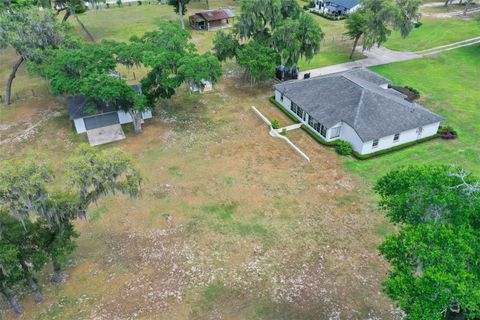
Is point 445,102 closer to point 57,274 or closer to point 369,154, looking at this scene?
point 369,154

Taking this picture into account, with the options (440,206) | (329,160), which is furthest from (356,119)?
(440,206)

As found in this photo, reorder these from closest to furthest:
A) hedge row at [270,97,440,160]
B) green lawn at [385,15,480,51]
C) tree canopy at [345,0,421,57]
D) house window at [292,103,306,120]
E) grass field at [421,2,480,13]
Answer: hedge row at [270,97,440,160]
house window at [292,103,306,120]
tree canopy at [345,0,421,57]
green lawn at [385,15,480,51]
grass field at [421,2,480,13]

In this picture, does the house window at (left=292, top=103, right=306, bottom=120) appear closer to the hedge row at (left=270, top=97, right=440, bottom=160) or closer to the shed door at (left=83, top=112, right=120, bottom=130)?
the hedge row at (left=270, top=97, right=440, bottom=160)

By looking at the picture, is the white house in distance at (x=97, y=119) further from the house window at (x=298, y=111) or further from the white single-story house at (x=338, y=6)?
the white single-story house at (x=338, y=6)

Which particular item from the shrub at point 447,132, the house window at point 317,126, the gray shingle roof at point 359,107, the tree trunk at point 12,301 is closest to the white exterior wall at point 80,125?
the tree trunk at point 12,301

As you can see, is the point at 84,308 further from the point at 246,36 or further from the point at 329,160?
the point at 246,36

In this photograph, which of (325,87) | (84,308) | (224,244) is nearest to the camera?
(84,308)

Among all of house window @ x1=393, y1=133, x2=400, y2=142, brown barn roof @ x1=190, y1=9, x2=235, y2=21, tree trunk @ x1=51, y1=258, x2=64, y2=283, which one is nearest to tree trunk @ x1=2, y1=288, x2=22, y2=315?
tree trunk @ x1=51, y1=258, x2=64, y2=283
